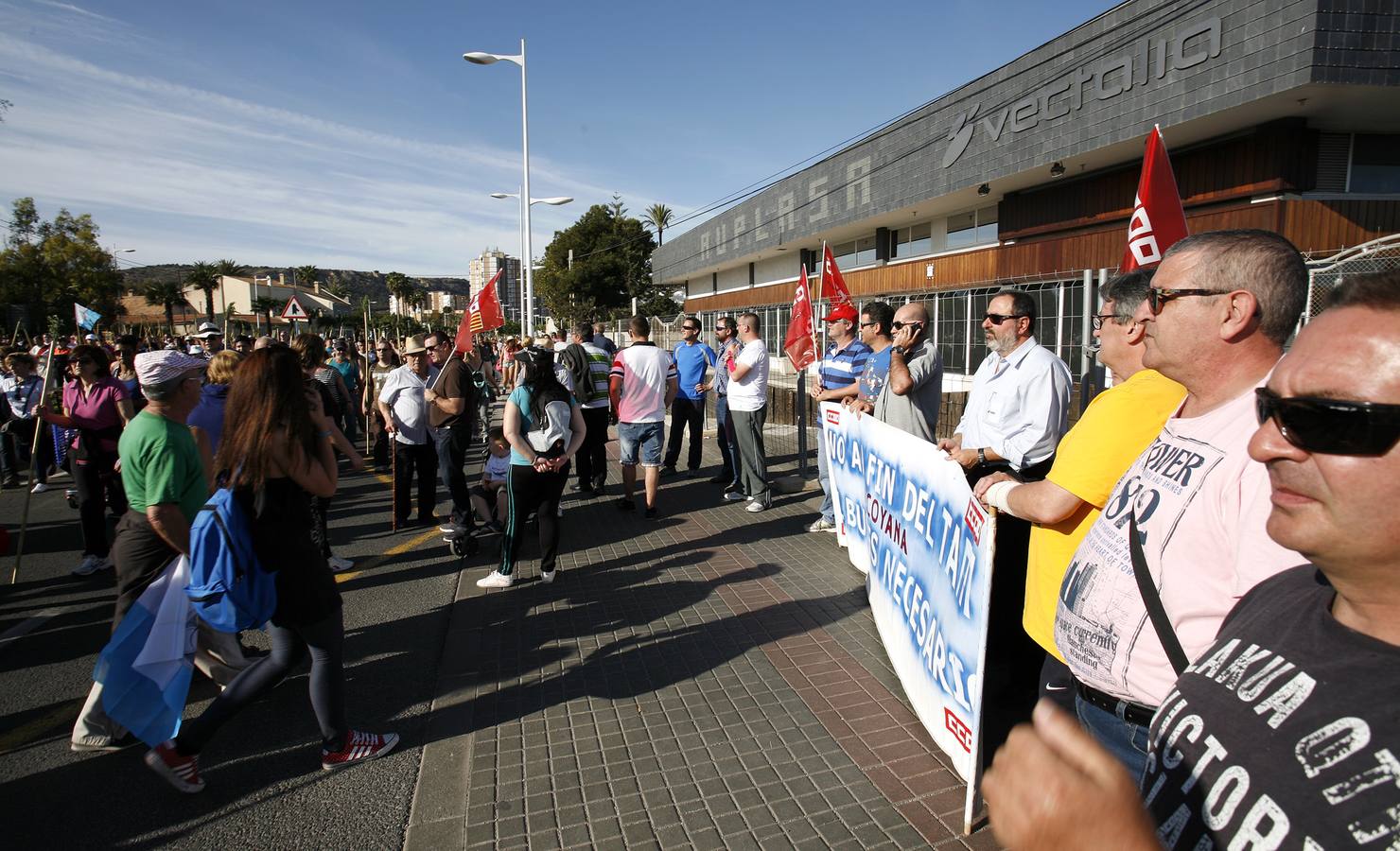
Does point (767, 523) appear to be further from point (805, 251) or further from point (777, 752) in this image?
point (805, 251)

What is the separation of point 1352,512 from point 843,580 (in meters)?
4.85

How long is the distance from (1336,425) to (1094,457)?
1.19m

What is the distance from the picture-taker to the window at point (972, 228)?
779 inches

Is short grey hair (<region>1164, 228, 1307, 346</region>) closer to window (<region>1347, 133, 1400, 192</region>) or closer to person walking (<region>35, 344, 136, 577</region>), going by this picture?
person walking (<region>35, 344, 136, 577</region>)

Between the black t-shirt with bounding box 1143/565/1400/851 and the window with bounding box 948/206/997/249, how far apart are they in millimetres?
20437

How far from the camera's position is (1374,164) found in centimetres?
1304

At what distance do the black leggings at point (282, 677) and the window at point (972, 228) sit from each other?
64.6ft

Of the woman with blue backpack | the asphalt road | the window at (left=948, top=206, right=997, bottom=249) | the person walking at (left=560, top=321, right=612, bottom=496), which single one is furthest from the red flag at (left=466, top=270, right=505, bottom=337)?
the window at (left=948, top=206, right=997, bottom=249)

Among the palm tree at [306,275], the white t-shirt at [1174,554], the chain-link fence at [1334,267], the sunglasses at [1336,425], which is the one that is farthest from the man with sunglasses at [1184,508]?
the palm tree at [306,275]

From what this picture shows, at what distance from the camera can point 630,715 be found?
3822 mm

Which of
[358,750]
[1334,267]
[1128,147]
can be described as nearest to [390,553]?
[358,750]

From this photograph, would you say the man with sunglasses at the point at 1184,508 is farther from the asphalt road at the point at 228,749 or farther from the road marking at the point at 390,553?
the road marking at the point at 390,553

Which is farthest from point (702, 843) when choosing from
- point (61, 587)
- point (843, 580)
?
point (61, 587)

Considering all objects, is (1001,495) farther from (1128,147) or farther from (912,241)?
(912,241)
